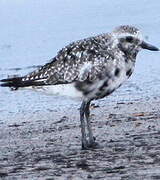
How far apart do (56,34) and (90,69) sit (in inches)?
426

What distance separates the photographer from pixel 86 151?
340 inches

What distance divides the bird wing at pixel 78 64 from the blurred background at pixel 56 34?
2.35 m

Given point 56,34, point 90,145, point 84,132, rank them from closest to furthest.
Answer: point 90,145
point 84,132
point 56,34

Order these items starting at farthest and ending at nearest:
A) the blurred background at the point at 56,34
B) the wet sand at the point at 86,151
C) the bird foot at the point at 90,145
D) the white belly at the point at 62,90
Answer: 1. the blurred background at the point at 56,34
2. the white belly at the point at 62,90
3. the bird foot at the point at 90,145
4. the wet sand at the point at 86,151

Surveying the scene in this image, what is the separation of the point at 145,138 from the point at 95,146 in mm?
544

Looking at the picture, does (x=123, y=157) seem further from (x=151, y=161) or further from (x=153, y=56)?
(x=153, y=56)

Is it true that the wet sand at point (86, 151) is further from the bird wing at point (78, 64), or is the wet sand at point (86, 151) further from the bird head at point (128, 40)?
the bird head at point (128, 40)

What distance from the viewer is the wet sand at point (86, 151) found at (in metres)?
7.48

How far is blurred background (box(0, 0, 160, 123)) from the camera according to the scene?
12422 mm

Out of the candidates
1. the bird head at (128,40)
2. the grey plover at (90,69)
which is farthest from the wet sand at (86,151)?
the bird head at (128,40)

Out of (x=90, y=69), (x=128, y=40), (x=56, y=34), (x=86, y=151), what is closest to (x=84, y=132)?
(x=86, y=151)

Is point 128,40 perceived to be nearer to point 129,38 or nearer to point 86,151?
point 129,38

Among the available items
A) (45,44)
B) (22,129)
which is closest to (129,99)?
(22,129)

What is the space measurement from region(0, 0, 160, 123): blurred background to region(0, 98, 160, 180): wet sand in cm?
70
